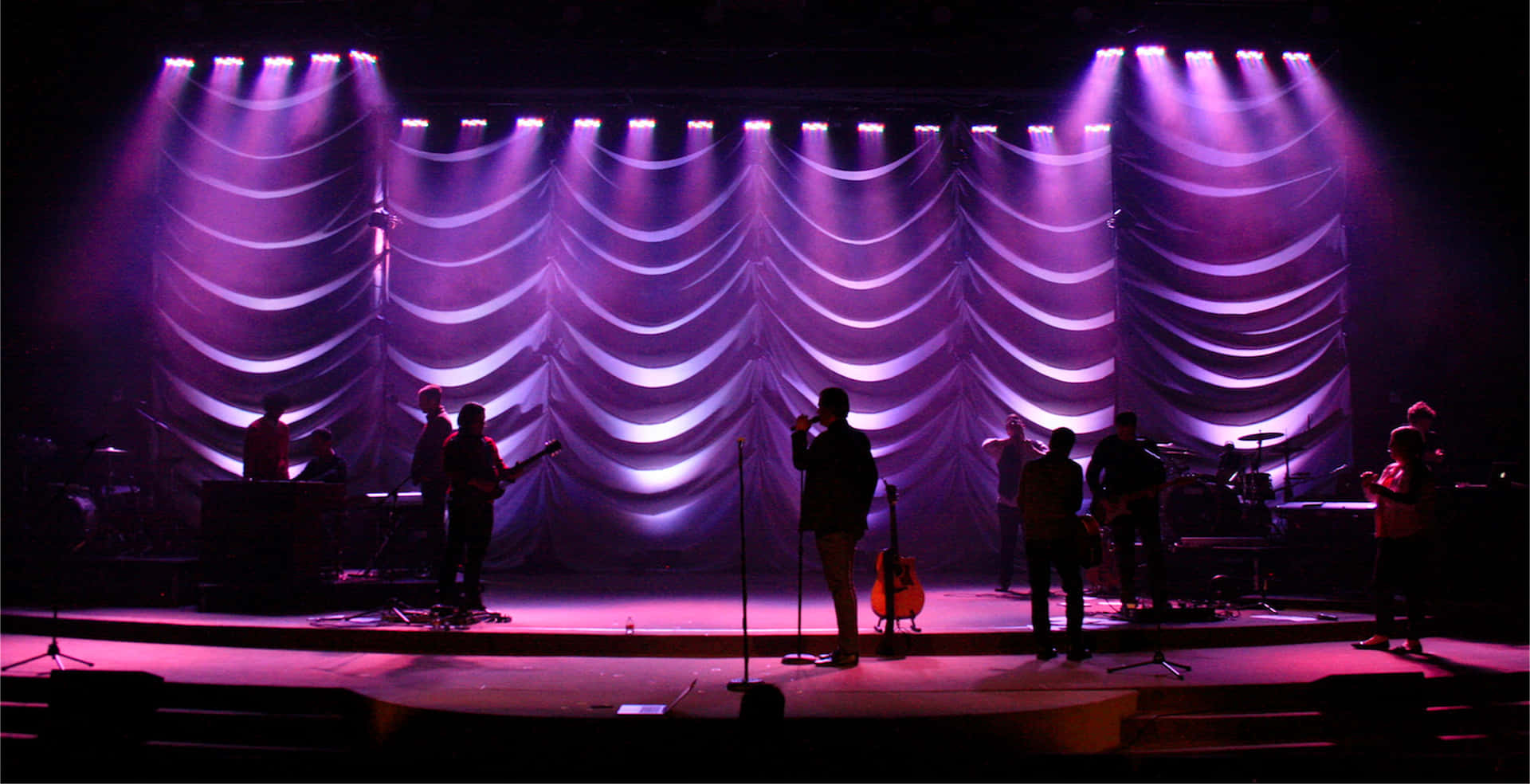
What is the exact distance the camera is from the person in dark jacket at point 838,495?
5.82 m

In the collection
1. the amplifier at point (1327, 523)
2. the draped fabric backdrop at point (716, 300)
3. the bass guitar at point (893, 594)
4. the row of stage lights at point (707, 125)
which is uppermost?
the row of stage lights at point (707, 125)

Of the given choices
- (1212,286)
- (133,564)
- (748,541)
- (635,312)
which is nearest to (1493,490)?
(1212,286)

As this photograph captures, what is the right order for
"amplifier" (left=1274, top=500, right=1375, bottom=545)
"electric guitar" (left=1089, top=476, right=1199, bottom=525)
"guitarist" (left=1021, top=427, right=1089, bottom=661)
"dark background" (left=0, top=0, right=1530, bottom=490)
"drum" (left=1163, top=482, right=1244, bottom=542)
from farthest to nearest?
"dark background" (left=0, top=0, right=1530, bottom=490) < "drum" (left=1163, top=482, right=1244, bottom=542) < "amplifier" (left=1274, top=500, right=1375, bottom=545) < "electric guitar" (left=1089, top=476, right=1199, bottom=525) < "guitarist" (left=1021, top=427, right=1089, bottom=661)

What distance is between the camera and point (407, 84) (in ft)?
37.1

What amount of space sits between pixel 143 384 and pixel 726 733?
914 cm

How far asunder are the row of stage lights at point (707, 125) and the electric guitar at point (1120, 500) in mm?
5957

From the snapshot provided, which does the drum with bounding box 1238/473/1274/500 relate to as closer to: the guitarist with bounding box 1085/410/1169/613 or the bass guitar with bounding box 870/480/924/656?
the guitarist with bounding box 1085/410/1169/613

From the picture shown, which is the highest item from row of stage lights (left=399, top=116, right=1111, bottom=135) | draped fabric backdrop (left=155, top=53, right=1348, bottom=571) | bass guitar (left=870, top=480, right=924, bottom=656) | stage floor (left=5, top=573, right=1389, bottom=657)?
row of stage lights (left=399, top=116, right=1111, bottom=135)

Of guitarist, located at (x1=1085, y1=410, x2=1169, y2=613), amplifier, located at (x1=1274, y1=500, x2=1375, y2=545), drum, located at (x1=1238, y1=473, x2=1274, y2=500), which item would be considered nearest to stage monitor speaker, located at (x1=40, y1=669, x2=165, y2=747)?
guitarist, located at (x1=1085, y1=410, x2=1169, y2=613)

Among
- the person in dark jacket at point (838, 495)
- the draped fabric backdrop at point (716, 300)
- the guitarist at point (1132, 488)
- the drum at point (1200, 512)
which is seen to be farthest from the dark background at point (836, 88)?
the person in dark jacket at point (838, 495)

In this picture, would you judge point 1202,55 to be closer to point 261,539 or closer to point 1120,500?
point 1120,500

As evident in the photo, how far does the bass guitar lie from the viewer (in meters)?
6.38

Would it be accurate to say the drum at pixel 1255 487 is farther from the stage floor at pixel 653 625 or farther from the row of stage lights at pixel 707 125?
the row of stage lights at pixel 707 125

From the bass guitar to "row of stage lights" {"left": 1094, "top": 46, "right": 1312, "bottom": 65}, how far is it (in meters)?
6.83
